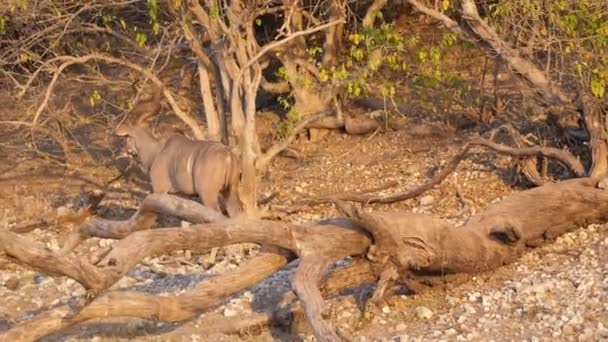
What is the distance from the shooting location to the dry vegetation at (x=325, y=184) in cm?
884

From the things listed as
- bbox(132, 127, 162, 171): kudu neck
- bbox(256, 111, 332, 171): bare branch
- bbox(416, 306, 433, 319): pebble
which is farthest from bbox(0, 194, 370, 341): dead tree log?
bbox(256, 111, 332, 171): bare branch

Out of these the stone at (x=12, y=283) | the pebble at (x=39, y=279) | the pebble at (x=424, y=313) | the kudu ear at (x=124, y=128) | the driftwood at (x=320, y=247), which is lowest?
the pebble at (x=424, y=313)

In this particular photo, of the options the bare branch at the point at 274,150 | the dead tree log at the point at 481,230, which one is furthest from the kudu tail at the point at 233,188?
the dead tree log at the point at 481,230

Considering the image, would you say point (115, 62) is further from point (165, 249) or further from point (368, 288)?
point (165, 249)

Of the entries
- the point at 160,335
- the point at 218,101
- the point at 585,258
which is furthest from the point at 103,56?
the point at 585,258

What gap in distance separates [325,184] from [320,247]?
535 centimetres

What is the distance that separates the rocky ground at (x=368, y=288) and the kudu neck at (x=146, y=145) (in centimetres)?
117

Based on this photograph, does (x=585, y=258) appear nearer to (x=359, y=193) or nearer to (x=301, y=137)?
(x=359, y=193)

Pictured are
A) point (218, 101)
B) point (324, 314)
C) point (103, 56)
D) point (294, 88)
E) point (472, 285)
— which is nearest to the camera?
point (324, 314)

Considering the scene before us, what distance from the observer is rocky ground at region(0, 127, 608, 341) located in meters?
9.05

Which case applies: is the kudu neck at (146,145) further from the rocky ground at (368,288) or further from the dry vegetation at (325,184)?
the rocky ground at (368,288)

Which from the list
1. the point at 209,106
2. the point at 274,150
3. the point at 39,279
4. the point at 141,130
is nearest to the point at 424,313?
the point at 274,150

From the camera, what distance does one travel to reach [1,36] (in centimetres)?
1462

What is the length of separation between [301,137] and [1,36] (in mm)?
4144
